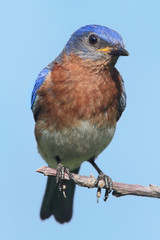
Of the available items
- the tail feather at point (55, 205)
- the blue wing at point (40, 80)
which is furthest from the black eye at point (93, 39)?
the tail feather at point (55, 205)

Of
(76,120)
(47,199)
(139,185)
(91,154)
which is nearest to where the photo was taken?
(139,185)

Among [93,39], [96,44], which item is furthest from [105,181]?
[93,39]

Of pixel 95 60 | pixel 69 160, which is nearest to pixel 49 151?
pixel 69 160

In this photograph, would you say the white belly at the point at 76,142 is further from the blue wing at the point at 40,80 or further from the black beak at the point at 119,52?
the black beak at the point at 119,52

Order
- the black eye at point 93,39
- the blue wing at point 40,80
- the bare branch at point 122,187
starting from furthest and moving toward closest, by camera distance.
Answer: the blue wing at point 40,80
the black eye at point 93,39
the bare branch at point 122,187

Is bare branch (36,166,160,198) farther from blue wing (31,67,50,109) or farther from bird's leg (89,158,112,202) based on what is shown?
blue wing (31,67,50,109)

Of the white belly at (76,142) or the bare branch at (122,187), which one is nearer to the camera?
the bare branch at (122,187)

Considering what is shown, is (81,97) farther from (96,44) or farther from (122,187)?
(122,187)

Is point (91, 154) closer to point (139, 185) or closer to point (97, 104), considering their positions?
point (97, 104)
